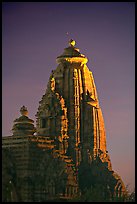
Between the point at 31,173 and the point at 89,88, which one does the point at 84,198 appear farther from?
the point at 89,88

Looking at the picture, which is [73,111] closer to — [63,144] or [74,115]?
[74,115]

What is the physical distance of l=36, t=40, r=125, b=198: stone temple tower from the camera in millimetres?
101062

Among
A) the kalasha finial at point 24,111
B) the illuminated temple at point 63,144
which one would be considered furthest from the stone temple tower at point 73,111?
the kalasha finial at point 24,111

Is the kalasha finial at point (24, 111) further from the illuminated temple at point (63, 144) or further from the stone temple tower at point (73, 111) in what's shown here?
the stone temple tower at point (73, 111)

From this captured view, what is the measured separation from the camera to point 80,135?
340ft

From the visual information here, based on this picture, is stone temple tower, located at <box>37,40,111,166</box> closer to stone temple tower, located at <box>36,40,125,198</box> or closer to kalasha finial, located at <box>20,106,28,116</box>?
stone temple tower, located at <box>36,40,125,198</box>

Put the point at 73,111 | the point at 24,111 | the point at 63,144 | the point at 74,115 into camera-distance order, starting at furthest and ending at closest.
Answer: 1. the point at 73,111
2. the point at 74,115
3. the point at 63,144
4. the point at 24,111

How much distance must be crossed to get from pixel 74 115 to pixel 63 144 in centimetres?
496

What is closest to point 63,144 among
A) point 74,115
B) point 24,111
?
point 74,115

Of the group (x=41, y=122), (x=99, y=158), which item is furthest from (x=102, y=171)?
(x=41, y=122)

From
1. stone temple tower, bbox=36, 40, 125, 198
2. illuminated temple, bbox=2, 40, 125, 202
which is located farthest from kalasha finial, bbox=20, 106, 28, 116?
stone temple tower, bbox=36, 40, 125, 198

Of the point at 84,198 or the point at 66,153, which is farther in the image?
the point at 66,153

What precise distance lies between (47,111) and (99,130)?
27.2 feet

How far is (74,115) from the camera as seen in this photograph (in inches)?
4058
